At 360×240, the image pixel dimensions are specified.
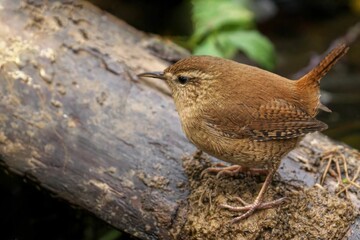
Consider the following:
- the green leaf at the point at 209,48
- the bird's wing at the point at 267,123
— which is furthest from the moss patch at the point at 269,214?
the green leaf at the point at 209,48

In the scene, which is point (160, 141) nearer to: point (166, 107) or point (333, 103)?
point (166, 107)

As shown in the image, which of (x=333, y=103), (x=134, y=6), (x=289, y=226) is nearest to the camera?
(x=289, y=226)

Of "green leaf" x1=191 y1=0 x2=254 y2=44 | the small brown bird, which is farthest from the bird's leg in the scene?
"green leaf" x1=191 y1=0 x2=254 y2=44

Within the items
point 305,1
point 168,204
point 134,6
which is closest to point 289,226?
point 168,204

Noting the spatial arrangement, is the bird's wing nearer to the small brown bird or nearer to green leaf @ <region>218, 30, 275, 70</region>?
the small brown bird

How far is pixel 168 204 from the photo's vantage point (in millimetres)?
3887

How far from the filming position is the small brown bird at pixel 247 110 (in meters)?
3.70

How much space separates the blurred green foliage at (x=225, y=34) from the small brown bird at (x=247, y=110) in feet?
6.19

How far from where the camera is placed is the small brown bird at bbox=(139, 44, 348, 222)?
146 inches

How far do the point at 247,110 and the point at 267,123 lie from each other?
0.15 m

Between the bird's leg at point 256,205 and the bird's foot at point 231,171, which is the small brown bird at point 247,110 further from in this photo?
the bird's foot at point 231,171

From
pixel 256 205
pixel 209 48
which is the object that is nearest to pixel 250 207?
pixel 256 205

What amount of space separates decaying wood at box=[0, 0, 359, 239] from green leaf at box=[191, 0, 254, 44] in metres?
1.35

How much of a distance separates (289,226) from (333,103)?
10.3ft
